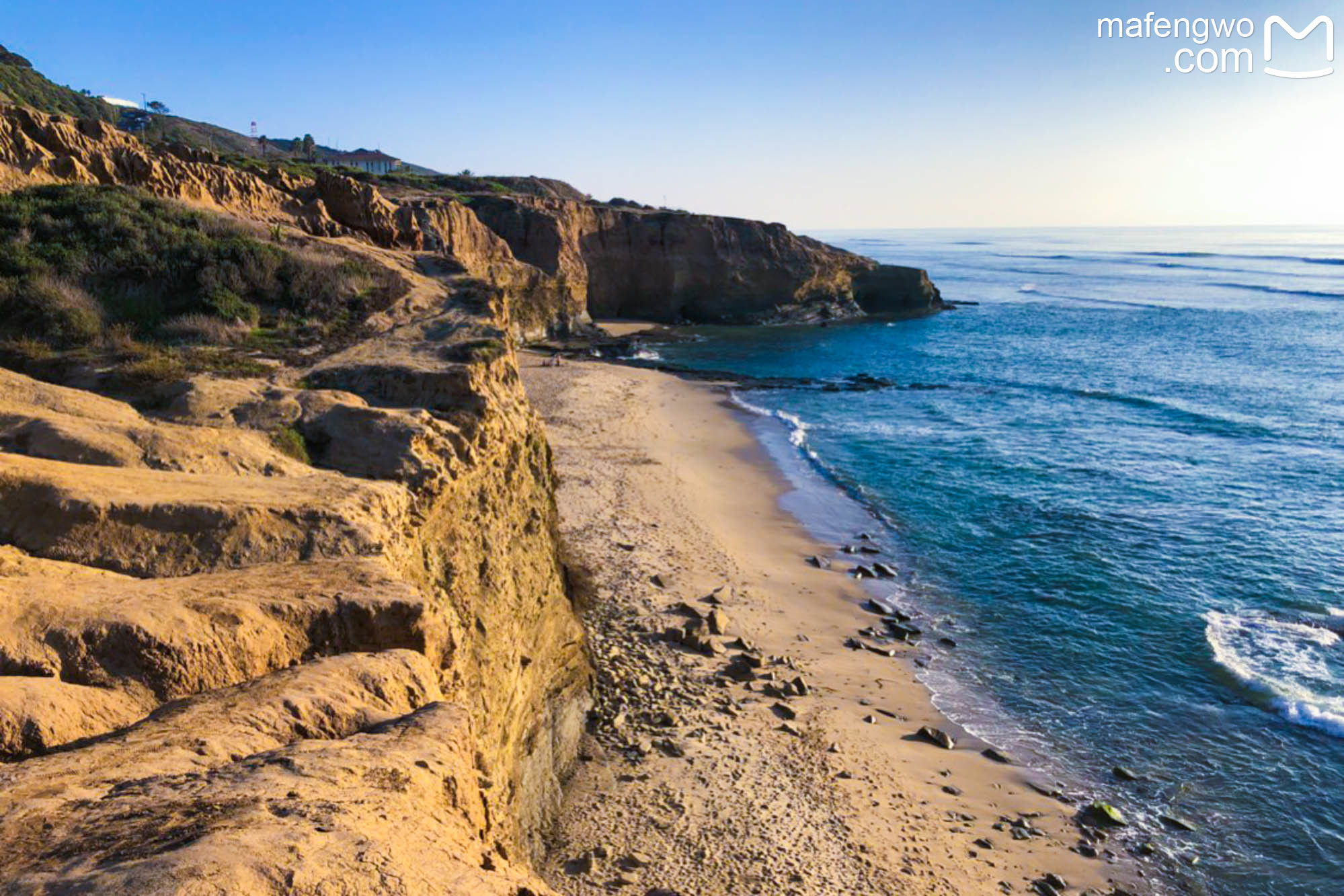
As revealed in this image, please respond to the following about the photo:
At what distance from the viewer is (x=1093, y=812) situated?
12281 millimetres

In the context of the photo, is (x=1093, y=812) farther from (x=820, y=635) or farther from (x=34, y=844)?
(x=34, y=844)

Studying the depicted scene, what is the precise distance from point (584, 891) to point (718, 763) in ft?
10.1

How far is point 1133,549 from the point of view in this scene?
72.9 feet

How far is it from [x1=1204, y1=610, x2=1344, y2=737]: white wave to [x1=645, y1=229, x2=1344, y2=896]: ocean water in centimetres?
5

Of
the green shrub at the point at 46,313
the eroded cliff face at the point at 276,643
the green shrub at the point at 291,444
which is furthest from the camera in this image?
the green shrub at the point at 46,313

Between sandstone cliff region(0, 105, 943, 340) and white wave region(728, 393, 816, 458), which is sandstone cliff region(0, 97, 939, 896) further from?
white wave region(728, 393, 816, 458)

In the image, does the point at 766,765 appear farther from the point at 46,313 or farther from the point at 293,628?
the point at 46,313

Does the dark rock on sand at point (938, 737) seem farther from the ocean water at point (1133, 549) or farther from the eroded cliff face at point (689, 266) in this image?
the eroded cliff face at point (689, 266)

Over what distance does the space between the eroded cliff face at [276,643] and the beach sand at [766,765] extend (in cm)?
113

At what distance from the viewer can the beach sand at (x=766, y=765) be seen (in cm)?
1045

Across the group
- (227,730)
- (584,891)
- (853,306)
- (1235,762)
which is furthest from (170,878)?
(853,306)

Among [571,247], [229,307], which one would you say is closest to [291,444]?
[229,307]

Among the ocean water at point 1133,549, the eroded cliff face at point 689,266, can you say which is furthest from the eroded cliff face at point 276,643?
the eroded cliff face at point 689,266

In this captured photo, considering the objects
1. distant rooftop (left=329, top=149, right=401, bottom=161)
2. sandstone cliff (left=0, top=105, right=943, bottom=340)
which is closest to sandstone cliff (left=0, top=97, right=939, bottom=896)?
sandstone cliff (left=0, top=105, right=943, bottom=340)
